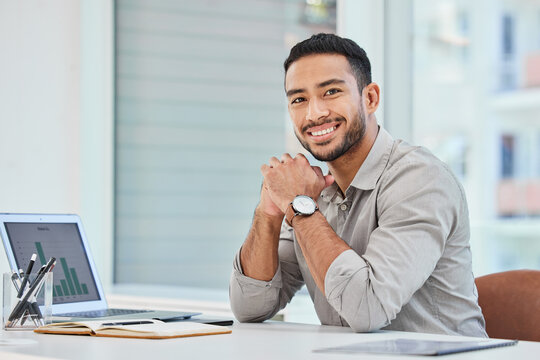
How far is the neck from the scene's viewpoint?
1867 mm

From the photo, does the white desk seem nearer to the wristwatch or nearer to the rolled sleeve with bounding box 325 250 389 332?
the rolled sleeve with bounding box 325 250 389 332

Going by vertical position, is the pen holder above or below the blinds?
below

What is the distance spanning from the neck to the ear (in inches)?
1.1

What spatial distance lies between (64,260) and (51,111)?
1764 millimetres

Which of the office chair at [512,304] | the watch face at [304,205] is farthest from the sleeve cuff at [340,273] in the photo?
the office chair at [512,304]

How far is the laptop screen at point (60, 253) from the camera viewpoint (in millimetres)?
1872

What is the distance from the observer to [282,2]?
3.29m

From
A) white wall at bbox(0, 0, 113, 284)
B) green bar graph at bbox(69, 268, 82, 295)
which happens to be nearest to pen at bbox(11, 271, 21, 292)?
green bar graph at bbox(69, 268, 82, 295)

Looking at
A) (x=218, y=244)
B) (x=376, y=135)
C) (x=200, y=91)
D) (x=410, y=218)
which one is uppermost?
(x=200, y=91)

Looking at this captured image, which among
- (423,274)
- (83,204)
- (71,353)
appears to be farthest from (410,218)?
(83,204)

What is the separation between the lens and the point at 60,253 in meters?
1.98

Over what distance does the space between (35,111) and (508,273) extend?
98.0 inches

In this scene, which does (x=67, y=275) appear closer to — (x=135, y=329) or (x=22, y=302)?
(x=22, y=302)

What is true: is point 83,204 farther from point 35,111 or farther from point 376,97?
point 376,97
